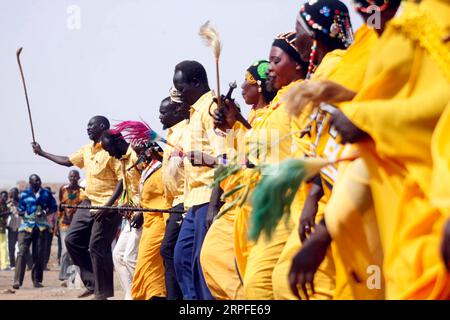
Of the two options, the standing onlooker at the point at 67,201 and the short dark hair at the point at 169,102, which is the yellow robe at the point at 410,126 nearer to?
the short dark hair at the point at 169,102

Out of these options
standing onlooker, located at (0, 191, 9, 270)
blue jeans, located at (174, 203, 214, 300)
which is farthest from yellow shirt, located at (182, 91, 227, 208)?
standing onlooker, located at (0, 191, 9, 270)

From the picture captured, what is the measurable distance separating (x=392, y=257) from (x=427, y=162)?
426mm

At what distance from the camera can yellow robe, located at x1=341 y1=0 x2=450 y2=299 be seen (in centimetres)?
443

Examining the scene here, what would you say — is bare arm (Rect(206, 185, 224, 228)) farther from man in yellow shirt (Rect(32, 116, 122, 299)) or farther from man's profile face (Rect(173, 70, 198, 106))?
man in yellow shirt (Rect(32, 116, 122, 299))

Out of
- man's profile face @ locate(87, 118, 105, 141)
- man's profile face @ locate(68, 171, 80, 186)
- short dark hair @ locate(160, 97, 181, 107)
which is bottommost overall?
man's profile face @ locate(68, 171, 80, 186)

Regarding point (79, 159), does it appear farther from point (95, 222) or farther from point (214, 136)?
point (214, 136)

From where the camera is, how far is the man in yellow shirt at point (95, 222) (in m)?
13.9

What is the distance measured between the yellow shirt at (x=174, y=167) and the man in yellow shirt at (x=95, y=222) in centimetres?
292

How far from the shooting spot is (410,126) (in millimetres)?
4562

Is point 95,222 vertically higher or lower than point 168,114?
lower

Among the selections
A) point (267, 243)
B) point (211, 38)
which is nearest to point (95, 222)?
point (211, 38)

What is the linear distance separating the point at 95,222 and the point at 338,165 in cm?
886

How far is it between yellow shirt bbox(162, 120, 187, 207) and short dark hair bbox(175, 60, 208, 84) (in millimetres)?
537
